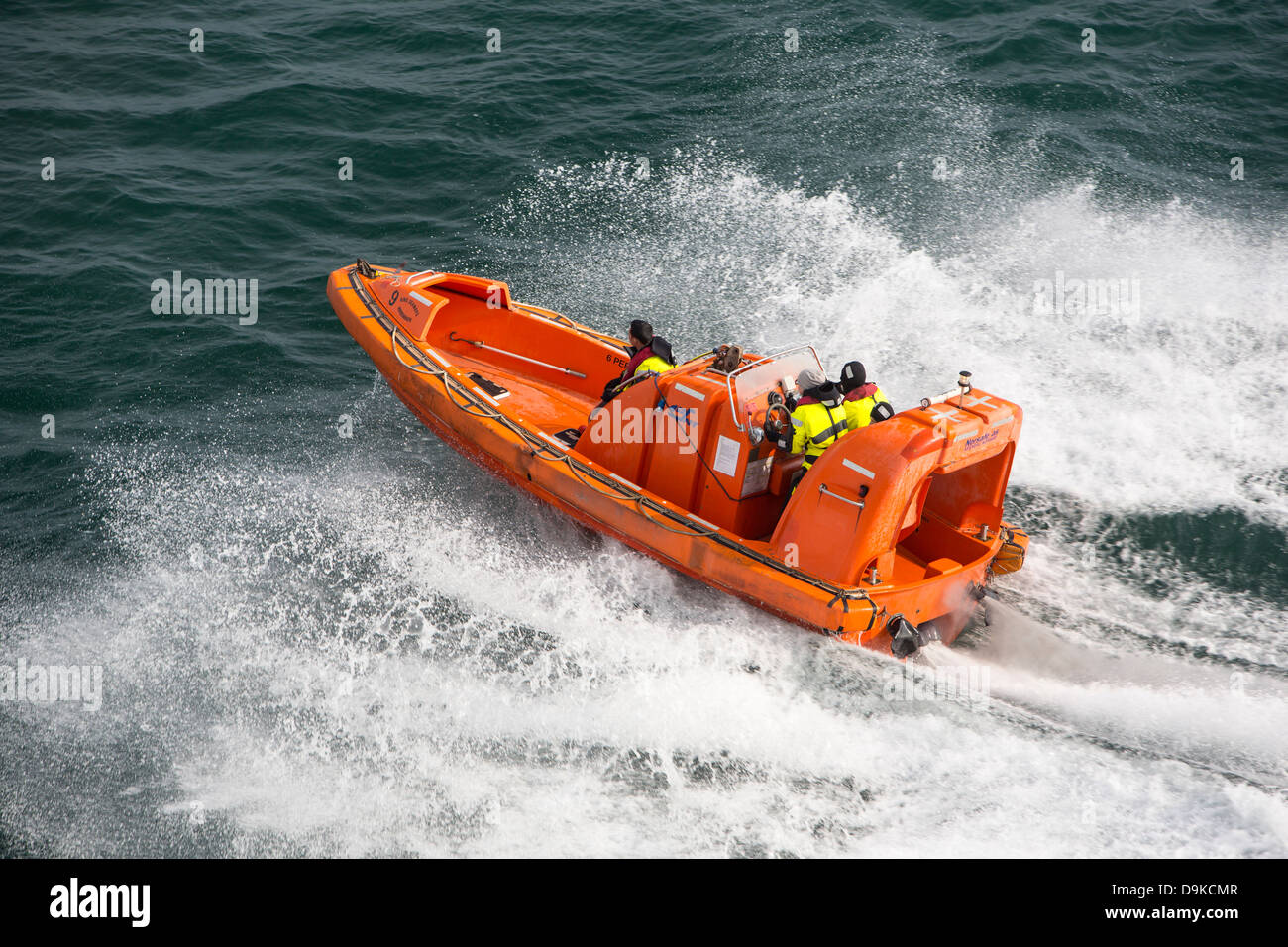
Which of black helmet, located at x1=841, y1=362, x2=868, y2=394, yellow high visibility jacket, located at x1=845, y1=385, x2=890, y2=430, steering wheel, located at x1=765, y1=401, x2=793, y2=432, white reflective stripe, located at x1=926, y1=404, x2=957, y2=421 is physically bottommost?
steering wheel, located at x1=765, y1=401, x2=793, y2=432

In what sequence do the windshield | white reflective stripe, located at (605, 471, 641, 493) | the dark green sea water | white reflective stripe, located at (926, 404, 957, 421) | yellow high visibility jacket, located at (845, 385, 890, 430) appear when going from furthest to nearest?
white reflective stripe, located at (605, 471, 641, 493) → the windshield → yellow high visibility jacket, located at (845, 385, 890, 430) → white reflective stripe, located at (926, 404, 957, 421) → the dark green sea water

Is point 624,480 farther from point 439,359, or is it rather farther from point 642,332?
point 439,359

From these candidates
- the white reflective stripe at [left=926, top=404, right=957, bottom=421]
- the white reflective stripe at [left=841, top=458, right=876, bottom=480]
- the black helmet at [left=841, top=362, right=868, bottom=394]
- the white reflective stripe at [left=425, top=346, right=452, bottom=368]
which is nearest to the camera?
the white reflective stripe at [left=841, top=458, right=876, bottom=480]

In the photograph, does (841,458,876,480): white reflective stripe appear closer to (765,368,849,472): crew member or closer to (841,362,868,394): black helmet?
(765,368,849,472): crew member

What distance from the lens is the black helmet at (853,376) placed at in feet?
23.6

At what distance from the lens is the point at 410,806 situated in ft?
20.3

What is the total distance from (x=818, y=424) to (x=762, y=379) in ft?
2.07

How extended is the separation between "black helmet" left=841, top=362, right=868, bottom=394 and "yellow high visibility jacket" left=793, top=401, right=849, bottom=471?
158 millimetres

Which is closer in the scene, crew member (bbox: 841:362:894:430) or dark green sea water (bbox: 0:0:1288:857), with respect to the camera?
dark green sea water (bbox: 0:0:1288:857)

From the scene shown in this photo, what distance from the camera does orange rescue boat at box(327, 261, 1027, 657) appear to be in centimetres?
691

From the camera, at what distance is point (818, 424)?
7367mm

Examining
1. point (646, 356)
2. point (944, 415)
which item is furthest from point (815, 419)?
point (646, 356)

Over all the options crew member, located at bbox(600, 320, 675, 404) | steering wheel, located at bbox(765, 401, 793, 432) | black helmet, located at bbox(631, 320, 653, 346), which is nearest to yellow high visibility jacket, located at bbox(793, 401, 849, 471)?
steering wheel, located at bbox(765, 401, 793, 432)

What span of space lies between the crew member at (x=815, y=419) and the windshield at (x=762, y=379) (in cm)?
35
